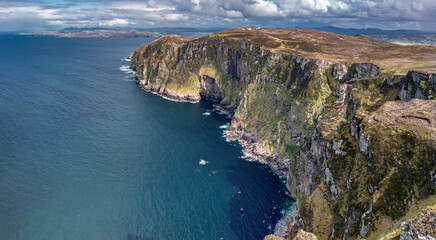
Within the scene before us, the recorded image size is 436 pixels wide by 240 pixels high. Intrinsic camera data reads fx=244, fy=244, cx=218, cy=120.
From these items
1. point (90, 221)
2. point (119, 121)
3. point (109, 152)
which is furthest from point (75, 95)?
point (90, 221)

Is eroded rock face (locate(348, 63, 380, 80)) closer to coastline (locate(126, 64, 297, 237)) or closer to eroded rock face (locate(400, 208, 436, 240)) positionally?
coastline (locate(126, 64, 297, 237))

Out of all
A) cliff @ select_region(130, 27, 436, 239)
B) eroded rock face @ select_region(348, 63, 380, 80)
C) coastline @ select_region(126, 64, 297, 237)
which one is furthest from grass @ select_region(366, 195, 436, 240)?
eroded rock face @ select_region(348, 63, 380, 80)

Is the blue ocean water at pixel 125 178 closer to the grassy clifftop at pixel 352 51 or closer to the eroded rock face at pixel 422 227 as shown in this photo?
the eroded rock face at pixel 422 227

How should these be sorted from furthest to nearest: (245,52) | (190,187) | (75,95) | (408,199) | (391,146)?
(75,95) < (245,52) < (190,187) < (391,146) < (408,199)

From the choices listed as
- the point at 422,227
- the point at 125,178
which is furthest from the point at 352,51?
the point at 125,178

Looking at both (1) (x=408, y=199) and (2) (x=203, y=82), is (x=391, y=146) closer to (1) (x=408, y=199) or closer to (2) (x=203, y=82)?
(1) (x=408, y=199)

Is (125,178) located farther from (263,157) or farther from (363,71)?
(363,71)

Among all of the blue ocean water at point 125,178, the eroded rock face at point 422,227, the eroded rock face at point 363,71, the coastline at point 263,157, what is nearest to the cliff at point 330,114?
the eroded rock face at point 363,71
